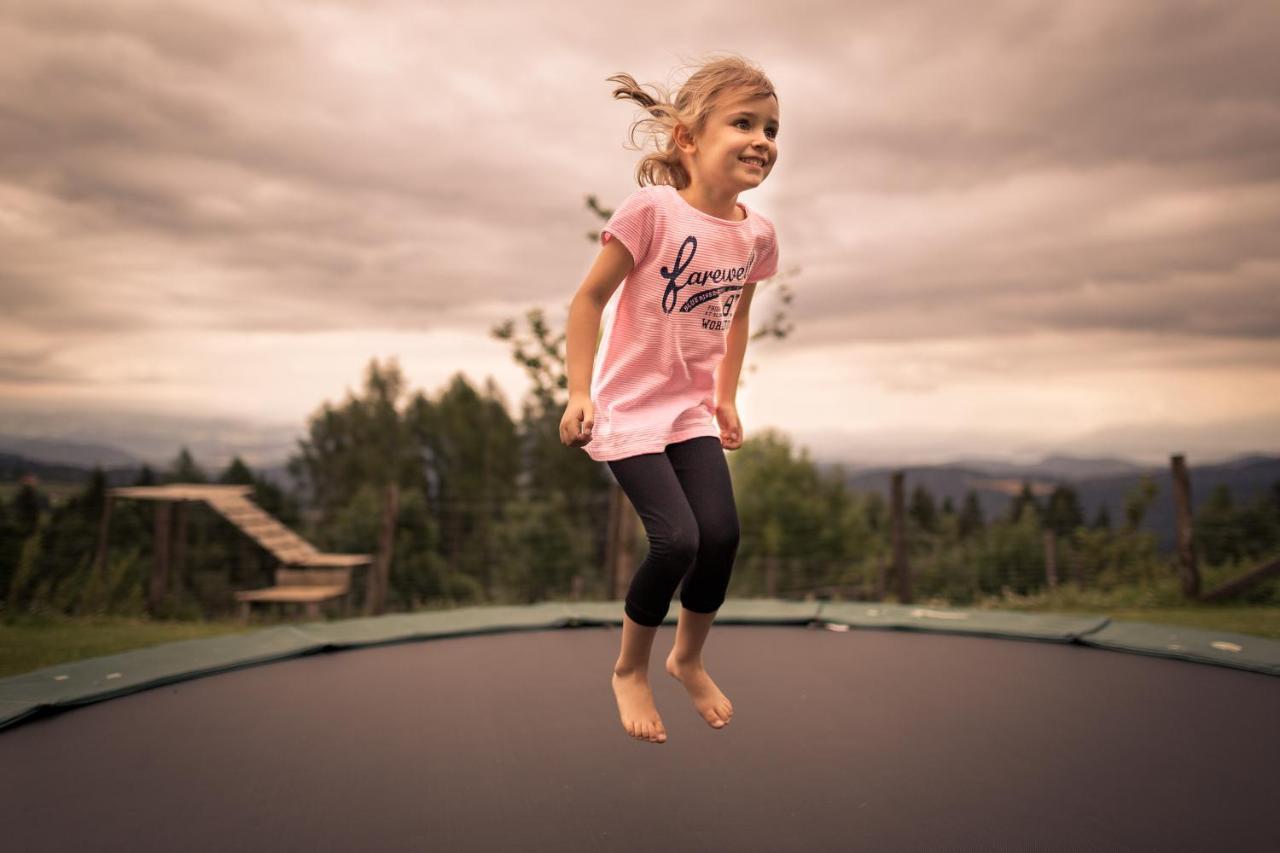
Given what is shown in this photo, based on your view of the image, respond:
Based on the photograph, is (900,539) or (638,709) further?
(900,539)

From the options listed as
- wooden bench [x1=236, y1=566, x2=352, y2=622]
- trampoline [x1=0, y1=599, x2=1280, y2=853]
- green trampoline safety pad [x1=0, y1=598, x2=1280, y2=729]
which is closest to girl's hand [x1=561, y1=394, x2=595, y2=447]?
trampoline [x1=0, y1=599, x2=1280, y2=853]

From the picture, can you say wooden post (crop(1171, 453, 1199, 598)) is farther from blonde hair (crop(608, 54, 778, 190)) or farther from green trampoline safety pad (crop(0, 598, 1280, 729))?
blonde hair (crop(608, 54, 778, 190))

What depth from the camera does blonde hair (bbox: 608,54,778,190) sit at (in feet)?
4.65

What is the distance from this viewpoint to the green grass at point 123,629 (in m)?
3.15

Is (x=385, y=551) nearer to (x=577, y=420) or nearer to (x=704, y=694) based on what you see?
(x=704, y=694)

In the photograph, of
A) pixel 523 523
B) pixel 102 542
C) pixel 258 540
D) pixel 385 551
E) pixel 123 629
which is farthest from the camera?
pixel 523 523

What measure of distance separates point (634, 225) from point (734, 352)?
1.23 feet

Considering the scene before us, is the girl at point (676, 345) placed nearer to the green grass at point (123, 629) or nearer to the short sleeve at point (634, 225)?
the short sleeve at point (634, 225)

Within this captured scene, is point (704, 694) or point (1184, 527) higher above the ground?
point (1184, 527)

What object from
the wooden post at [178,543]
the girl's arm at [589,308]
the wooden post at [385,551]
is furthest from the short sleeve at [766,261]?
the wooden post at [178,543]

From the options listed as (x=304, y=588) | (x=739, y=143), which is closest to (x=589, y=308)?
(x=739, y=143)

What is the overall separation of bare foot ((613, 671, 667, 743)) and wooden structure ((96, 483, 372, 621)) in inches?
158

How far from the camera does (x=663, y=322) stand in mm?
1443

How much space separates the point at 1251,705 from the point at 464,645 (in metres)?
1.91
